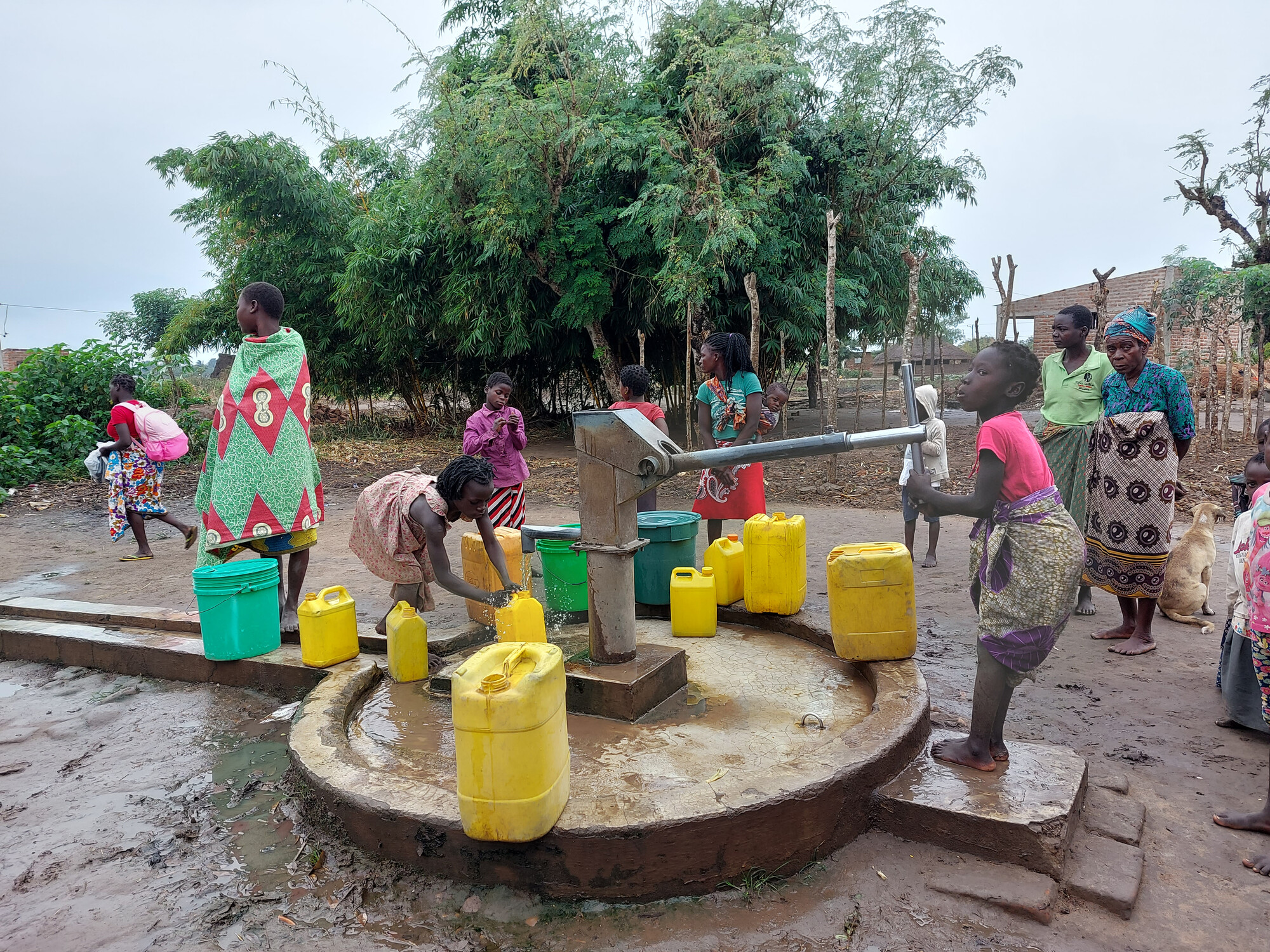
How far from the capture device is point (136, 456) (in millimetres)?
6613

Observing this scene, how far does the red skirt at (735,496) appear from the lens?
4723 mm

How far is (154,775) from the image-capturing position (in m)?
2.89

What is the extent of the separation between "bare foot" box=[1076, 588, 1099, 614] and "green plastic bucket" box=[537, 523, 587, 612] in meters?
2.88

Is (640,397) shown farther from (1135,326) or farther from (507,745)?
(507,745)

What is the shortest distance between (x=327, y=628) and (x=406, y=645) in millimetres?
403

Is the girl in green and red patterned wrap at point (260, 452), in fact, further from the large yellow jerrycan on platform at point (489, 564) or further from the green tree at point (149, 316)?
the green tree at point (149, 316)

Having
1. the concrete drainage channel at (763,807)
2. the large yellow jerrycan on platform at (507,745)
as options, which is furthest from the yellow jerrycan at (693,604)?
the large yellow jerrycan on platform at (507,745)

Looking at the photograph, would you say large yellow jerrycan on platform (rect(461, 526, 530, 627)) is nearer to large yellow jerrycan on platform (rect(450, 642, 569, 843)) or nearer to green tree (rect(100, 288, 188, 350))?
large yellow jerrycan on platform (rect(450, 642, 569, 843))

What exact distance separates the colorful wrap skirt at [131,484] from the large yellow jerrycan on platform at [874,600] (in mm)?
6044

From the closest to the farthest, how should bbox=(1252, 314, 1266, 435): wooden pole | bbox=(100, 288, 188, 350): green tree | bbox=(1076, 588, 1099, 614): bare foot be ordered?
bbox=(1076, 588, 1099, 614): bare foot
bbox=(1252, 314, 1266, 435): wooden pole
bbox=(100, 288, 188, 350): green tree

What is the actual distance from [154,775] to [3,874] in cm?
60

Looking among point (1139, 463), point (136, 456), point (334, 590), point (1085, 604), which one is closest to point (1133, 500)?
point (1139, 463)

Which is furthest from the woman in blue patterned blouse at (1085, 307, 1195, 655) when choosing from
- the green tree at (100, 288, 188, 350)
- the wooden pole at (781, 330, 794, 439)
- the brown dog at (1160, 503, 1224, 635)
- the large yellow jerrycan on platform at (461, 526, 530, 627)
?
the green tree at (100, 288, 188, 350)

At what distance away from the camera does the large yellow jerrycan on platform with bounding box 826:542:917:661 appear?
313 cm
